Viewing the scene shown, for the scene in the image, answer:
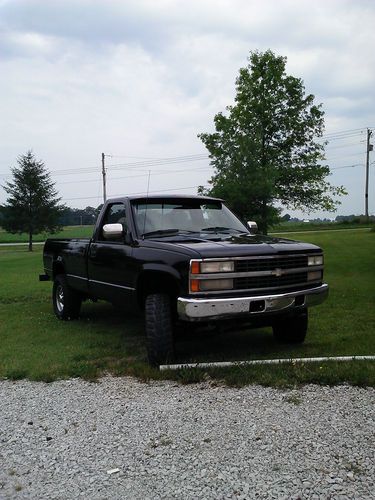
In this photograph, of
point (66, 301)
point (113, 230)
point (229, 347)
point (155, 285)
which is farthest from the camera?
point (66, 301)

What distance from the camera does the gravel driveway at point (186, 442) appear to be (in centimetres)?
309

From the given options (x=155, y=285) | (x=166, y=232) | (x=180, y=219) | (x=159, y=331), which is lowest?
(x=159, y=331)

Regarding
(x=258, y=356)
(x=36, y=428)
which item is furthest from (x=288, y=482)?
(x=258, y=356)

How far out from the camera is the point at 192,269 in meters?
5.15

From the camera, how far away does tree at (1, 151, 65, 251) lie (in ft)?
130

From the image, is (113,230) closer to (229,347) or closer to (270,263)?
(270,263)

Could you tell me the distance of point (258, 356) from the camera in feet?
19.6

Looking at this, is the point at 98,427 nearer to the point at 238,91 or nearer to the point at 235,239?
the point at 235,239

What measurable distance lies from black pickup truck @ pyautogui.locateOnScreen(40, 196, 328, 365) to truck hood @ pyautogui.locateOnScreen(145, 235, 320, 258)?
0.01 m

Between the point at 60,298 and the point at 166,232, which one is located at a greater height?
the point at 166,232

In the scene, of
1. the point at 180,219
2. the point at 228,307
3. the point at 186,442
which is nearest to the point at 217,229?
the point at 180,219

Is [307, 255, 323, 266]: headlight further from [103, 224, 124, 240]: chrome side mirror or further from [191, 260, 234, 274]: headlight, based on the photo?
[103, 224, 124, 240]: chrome side mirror

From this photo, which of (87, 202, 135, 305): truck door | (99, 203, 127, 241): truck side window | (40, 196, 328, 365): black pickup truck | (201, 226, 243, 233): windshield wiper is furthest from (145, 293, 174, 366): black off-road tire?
(99, 203, 127, 241): truck side window

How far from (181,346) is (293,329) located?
1437 millimetres
